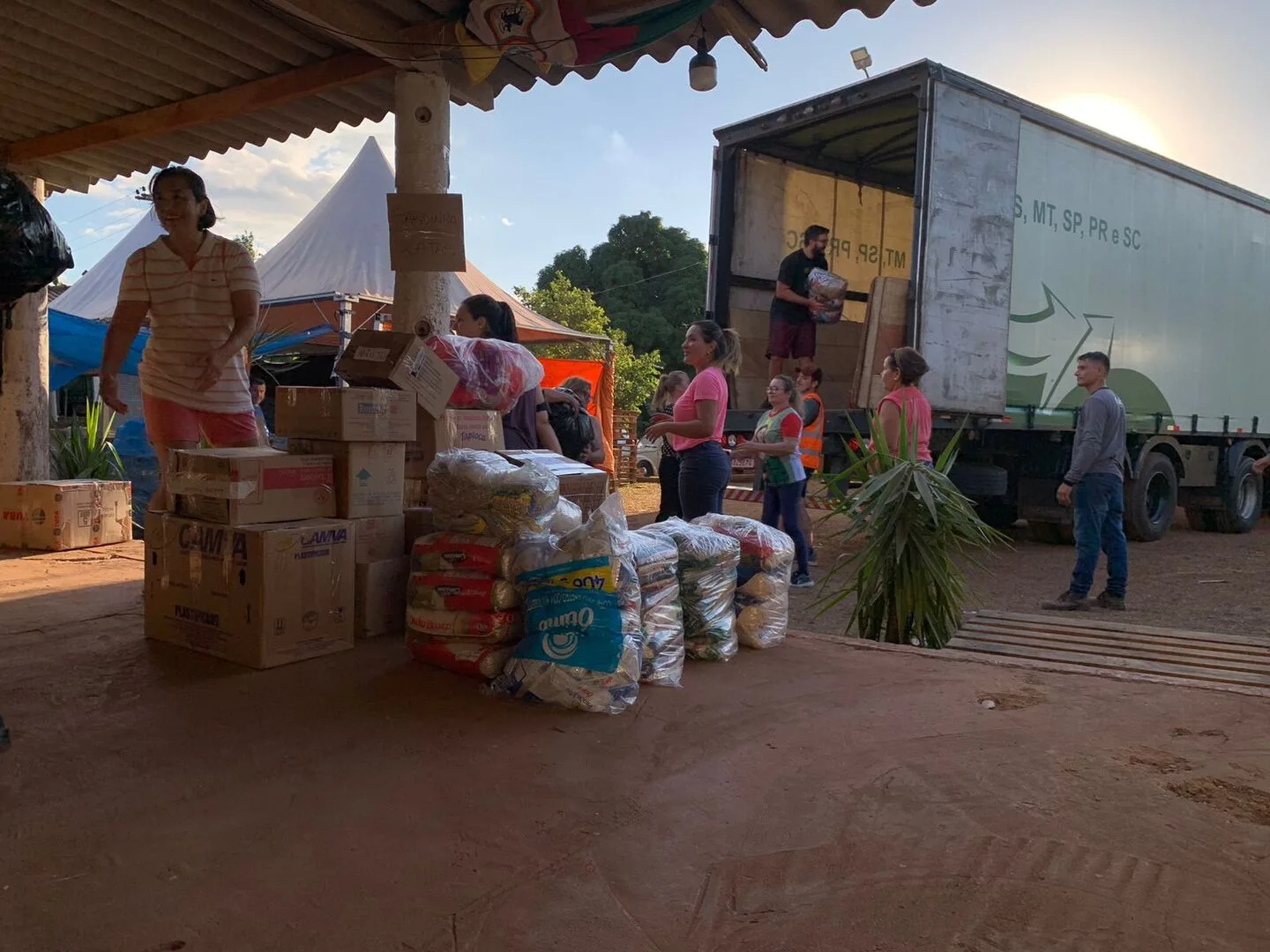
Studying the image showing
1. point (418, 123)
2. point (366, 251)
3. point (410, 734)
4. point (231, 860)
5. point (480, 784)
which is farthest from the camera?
point (366, 251)

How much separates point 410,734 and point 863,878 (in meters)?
1.33

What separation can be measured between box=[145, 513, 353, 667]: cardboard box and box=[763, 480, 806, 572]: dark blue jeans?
3619 mm

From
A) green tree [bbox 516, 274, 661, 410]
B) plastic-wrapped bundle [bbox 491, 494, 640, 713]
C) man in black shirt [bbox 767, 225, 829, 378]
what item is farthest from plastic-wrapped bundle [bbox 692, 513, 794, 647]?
green tree [bbox 516, 274, 661, 410]

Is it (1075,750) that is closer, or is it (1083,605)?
(1075,750)

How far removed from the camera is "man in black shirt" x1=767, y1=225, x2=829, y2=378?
25.8 ft

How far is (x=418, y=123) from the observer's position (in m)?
4.59

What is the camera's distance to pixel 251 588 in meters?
3.08

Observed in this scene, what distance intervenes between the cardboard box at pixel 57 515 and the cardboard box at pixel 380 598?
3.53 m

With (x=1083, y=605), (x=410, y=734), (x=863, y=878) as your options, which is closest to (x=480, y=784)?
(x=410, y=734)

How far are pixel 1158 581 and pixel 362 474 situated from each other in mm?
6634

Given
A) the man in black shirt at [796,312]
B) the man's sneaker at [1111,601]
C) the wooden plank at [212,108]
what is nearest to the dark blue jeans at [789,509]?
the man in black shirt at [796,312]

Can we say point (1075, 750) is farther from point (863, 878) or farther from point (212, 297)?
point (212, 297)

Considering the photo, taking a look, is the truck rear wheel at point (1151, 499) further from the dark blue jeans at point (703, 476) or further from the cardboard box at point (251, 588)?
the cardboard box at point (251, 588)

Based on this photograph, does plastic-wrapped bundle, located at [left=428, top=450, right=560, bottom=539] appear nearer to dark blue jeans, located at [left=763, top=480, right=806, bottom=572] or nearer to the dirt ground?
the dirt ground
